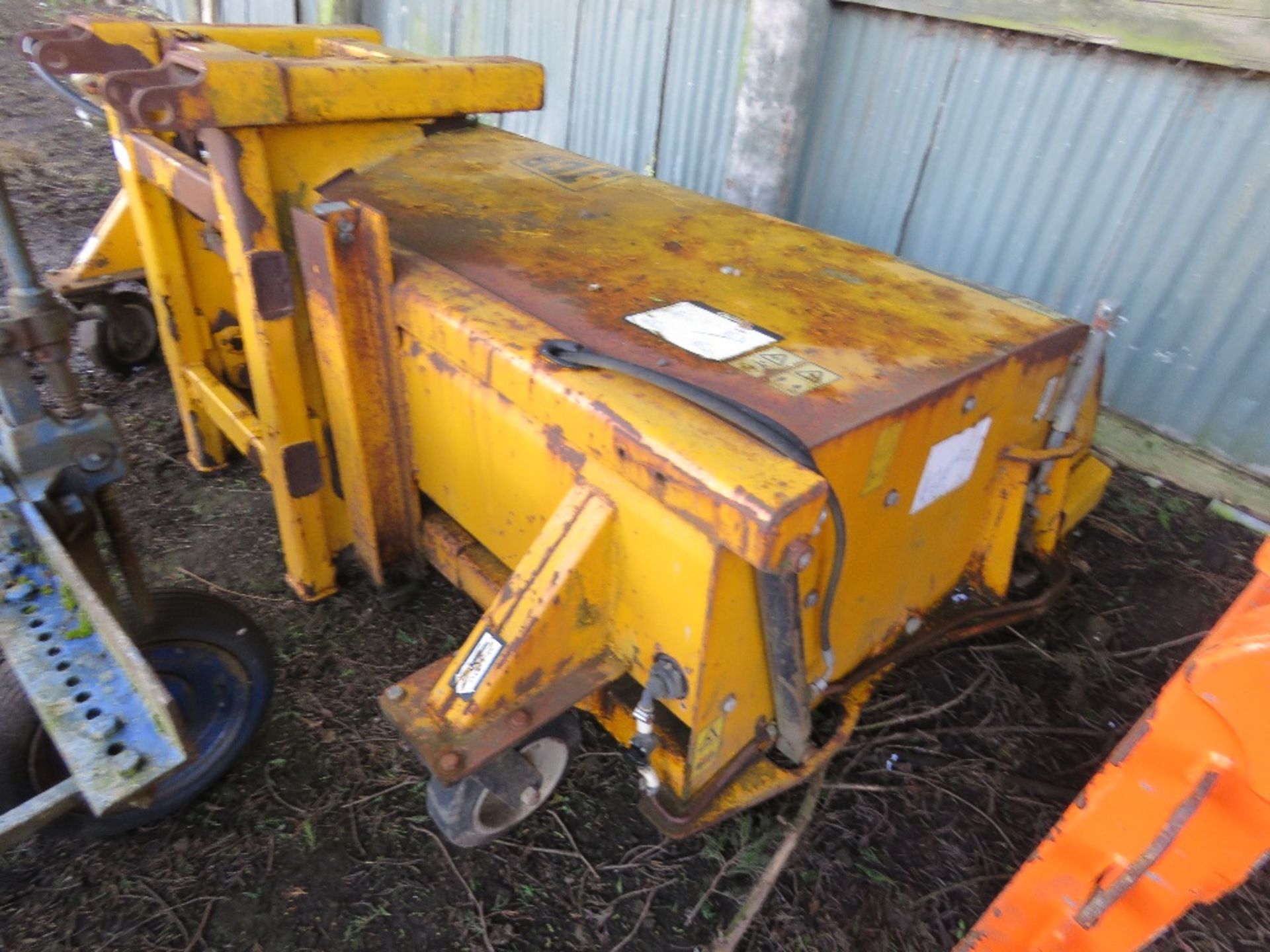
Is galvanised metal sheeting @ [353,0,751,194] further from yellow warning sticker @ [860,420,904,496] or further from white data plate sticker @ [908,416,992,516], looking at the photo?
yellow warning sticker @ [860,420,904,496]

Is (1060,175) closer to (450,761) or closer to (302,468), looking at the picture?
(302,468)

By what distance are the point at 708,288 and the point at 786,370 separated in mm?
394

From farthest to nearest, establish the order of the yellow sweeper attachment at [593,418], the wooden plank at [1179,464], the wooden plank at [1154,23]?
the wooden plank at [1179,464]
the wooden plank at [1154,23]
the yellow sweeper attachment at [593,418]

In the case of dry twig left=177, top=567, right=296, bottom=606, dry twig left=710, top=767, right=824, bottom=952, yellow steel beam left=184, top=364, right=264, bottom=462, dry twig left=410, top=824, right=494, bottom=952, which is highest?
yellow steel beam left=184, top=364, right=264, bottom=462

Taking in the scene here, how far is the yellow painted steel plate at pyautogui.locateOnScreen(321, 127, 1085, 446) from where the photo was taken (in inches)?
59.6

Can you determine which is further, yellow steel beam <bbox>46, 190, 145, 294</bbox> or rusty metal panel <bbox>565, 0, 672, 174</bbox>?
rusty metal panel <bbox>565, 0, 672, 174</bbox>

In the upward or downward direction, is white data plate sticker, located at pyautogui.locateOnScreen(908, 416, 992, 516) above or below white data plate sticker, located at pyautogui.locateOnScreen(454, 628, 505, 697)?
above

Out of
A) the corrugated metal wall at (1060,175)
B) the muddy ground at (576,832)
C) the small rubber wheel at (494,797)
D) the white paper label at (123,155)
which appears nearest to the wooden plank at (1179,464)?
the corrugated metal wall at (1060,175)

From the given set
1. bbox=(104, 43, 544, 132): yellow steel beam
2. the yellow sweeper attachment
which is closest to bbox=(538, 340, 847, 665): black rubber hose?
the yellow sweeper attachment

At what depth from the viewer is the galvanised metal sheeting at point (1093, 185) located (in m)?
2.82

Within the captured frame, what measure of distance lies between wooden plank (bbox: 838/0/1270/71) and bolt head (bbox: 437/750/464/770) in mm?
3146

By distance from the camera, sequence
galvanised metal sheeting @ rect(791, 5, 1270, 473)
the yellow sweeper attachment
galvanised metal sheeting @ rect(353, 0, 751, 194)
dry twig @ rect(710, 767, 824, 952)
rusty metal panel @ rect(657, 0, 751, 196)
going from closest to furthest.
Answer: the yellow sweeper attachment < dry twig @ rect(710, 767, 824, 952) < galvanised metal sheeting @ rect(791, 5, 1270, 473) < rusty metal panel @ rect(657, 0, 751, 196) < galvanised metal sheeting @ rect(353, 0, 751, 194)

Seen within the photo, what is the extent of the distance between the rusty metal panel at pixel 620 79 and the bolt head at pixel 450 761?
398cm

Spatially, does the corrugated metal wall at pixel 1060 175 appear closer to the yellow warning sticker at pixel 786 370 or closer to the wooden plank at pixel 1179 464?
the wooden plank at pixel 1179 464
